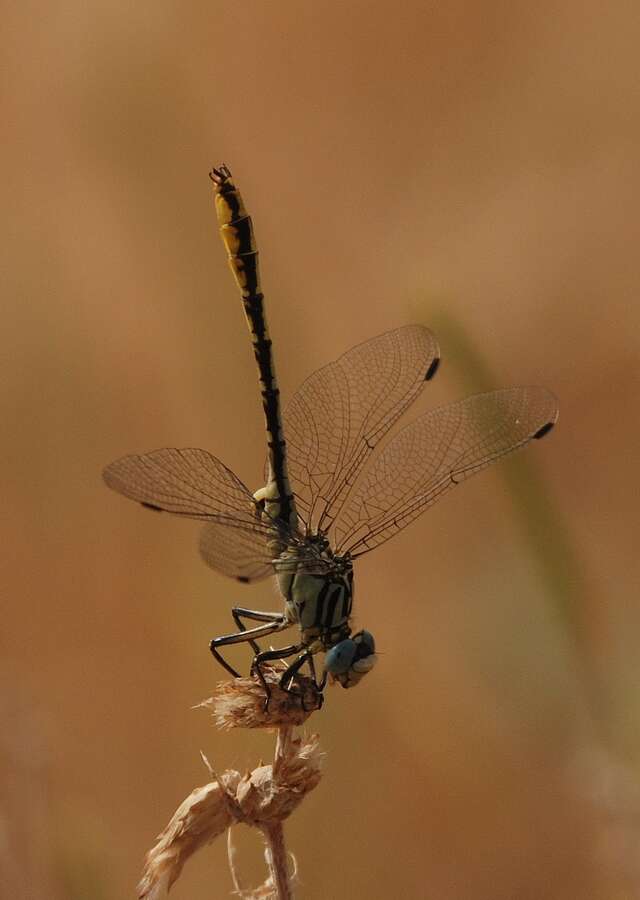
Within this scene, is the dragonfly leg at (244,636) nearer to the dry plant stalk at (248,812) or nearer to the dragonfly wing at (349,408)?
the dragonfly wing at (349,408)

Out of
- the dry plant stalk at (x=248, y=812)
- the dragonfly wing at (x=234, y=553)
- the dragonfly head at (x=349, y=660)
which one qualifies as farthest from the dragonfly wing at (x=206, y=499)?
the dry plant stalk at (x=248, y=812)

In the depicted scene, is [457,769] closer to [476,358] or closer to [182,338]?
[182,338]

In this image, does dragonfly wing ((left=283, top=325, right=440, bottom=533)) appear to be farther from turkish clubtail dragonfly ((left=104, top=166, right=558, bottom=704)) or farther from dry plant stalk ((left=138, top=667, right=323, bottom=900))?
dry plant stalk ((left=138, top=667, right=323, bottom=900))

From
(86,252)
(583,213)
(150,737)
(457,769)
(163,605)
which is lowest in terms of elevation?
(457,769)

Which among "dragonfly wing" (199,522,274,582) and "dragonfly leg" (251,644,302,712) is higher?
"dragonfly wing" (199,522,274,582)

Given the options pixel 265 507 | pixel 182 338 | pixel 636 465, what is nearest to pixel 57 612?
pixel 182 338

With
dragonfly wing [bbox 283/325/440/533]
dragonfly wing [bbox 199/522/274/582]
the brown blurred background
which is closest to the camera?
dragonfly wing [bbox 199/522/274/582]

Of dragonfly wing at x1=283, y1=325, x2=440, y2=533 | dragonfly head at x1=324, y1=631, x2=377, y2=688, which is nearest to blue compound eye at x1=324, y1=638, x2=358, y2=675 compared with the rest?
dragonfly head at x1=324, y1=631, x2=377, y2=688
